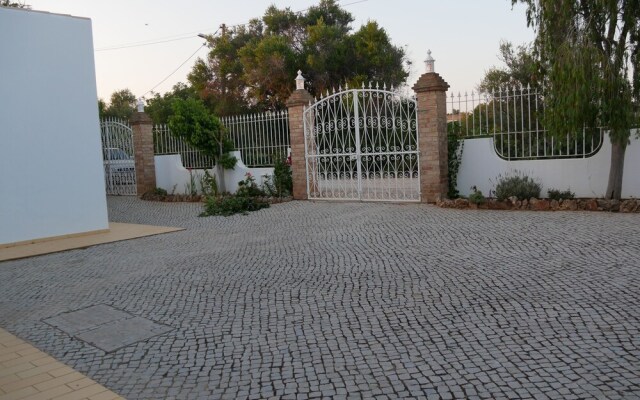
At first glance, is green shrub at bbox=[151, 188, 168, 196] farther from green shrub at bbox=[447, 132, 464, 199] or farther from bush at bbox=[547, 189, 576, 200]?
bush at bbox=[547, 189, 576, 200]

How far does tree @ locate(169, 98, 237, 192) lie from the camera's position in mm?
14500

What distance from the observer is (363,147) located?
1228cm

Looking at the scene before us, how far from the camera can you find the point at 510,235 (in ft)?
25.3

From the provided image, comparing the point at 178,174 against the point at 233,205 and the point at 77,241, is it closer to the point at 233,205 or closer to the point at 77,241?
the point at 233,205

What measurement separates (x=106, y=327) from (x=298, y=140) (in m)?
9.05

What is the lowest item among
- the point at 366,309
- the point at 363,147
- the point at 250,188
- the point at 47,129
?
the point at 366,309

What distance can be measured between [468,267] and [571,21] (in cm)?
549

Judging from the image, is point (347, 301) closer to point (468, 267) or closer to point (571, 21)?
point (468, 267)

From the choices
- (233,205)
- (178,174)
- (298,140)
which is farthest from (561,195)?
(178,174)

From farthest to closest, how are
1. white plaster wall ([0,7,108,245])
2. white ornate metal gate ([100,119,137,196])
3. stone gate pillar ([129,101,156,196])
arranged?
white ornate metal gate ([100,119,137,196]) < stone gate pillar ([129,101,156,196]) < white plaster wall ([0,7,108,245])

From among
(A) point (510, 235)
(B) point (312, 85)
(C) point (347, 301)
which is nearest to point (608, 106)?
(A) point (510, 235)

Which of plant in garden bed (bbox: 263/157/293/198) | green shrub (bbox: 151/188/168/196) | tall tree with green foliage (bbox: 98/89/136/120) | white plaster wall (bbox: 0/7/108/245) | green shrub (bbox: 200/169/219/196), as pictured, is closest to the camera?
white plaster wall (bbox: 0/7/108/245)

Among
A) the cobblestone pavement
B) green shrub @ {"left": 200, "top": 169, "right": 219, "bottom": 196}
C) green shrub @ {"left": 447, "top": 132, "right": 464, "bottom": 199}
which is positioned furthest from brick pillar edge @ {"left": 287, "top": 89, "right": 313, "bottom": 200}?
the cobblestone pavement

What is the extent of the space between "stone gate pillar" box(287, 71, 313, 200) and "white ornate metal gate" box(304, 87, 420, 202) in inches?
6.0
